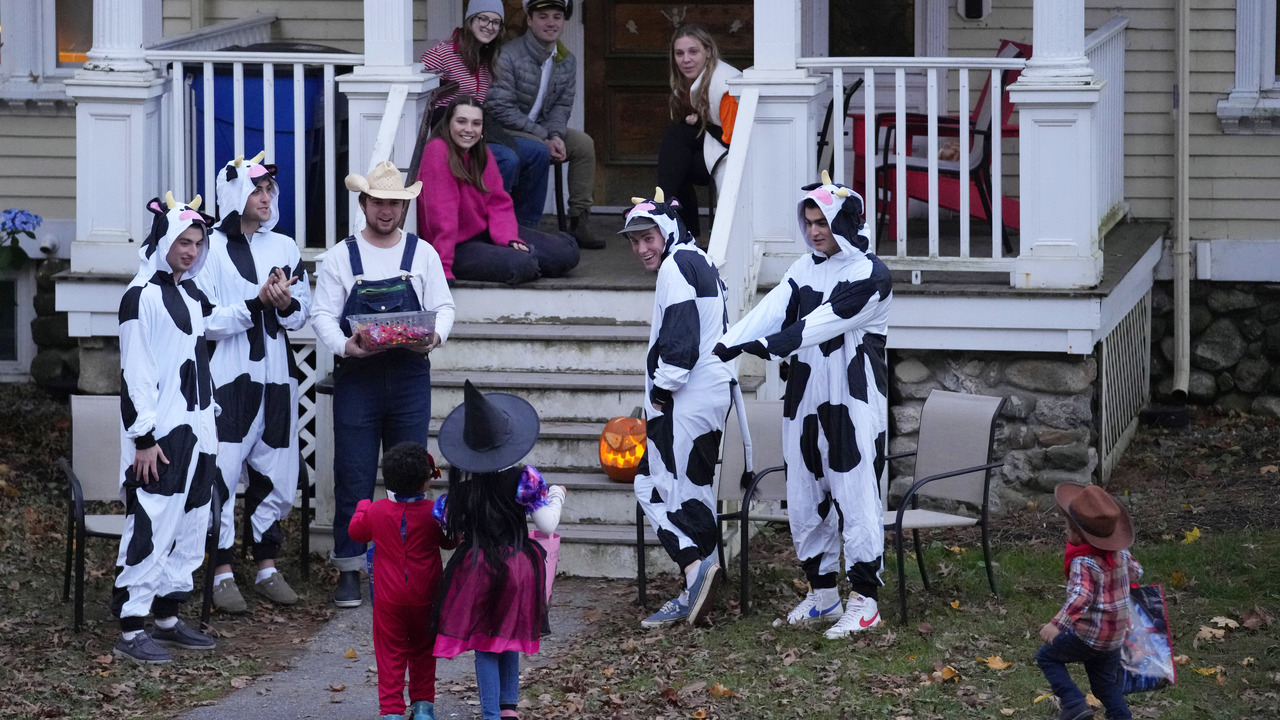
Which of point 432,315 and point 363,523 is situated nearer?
point 363,523

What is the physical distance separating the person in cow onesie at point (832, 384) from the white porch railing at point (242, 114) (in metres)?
3.12

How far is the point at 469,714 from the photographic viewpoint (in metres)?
5.87

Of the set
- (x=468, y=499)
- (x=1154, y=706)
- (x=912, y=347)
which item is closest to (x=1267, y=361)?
(x=912, y=347)

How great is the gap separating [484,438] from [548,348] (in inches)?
110

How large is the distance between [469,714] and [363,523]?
887 mm

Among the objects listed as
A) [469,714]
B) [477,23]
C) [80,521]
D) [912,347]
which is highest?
[477,23]

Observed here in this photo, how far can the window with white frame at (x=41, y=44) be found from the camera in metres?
10.7

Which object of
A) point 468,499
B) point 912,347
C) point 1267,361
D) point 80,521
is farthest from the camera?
point 1267,361

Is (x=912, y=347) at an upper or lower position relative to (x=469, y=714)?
upper

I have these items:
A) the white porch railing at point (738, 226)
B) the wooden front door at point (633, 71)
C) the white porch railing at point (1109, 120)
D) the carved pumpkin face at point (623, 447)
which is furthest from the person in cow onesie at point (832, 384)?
the wooden front door at point (633, 71)

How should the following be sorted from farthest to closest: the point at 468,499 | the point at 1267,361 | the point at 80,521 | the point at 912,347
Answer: the point at 1267,361 → the point at 912,347 → the point at 80,521 → the point at 468,499

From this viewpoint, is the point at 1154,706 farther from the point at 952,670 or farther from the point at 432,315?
the point at 432,315

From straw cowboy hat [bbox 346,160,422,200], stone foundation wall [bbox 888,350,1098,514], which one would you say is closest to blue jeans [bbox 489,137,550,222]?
straw cowboy hat [bbox 346,160,422,200]

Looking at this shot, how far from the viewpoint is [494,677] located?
17.6 ft
